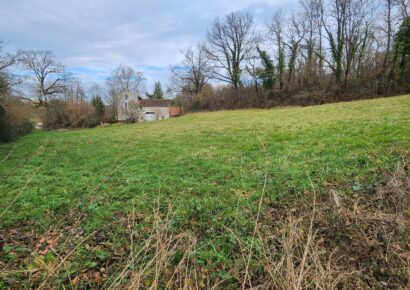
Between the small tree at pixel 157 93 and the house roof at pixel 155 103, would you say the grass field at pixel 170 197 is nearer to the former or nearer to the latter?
the house roof at pixel 155 103

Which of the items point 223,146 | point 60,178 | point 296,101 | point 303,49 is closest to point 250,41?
point 303,49

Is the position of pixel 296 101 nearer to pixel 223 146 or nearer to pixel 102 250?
pixel 223 146

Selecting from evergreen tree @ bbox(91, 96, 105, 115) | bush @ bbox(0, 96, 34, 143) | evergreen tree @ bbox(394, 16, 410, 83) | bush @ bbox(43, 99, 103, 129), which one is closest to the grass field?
bush @ bbox(43, 99, 103, 129)

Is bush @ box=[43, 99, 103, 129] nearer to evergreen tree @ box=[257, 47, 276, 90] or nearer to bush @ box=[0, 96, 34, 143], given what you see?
bush @ box=[0, 96, 34, 143]

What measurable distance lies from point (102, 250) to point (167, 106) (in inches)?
1911

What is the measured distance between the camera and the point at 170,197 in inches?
164

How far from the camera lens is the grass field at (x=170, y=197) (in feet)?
7.79

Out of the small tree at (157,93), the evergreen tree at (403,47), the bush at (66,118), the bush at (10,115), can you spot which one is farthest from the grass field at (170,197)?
the small tree at (157,93)

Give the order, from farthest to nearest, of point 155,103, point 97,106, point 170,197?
point 155,103 → point 97,106 → point 170,197

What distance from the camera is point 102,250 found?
9.39 feet

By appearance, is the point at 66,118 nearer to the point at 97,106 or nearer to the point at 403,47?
the point at 97,106

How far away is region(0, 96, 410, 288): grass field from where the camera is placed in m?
2.37

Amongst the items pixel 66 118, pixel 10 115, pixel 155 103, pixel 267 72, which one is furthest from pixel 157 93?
pixel 66 118

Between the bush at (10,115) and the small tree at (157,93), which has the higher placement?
the small tree at (157,93)
